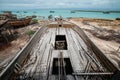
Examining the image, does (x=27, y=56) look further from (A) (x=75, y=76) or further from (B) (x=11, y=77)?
(A) (x=75, y=76)

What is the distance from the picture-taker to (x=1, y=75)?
3.01 m

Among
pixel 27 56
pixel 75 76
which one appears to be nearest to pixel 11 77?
pixel 27 56

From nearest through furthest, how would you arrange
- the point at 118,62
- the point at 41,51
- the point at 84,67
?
the point at 84,67 → the point at 41,51 → the point at 118,62

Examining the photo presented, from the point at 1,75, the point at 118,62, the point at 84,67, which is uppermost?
the point at 1,75

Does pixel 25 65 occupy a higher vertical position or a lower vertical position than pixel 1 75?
lower

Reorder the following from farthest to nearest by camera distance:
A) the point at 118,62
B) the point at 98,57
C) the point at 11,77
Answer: the point at 118,62, the point at 98,57, the point at 11,77

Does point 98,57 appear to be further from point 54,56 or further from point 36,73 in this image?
point 36,73

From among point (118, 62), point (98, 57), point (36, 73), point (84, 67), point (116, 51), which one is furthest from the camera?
point (116, 51)

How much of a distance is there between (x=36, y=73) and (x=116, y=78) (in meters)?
2.34

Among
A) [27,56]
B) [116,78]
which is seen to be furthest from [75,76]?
[27,56]

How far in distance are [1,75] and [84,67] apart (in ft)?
8.64

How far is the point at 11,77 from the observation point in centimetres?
350

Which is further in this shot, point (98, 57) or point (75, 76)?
point (98, 57)

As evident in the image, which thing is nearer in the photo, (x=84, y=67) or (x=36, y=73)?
(x=36, y=73)
